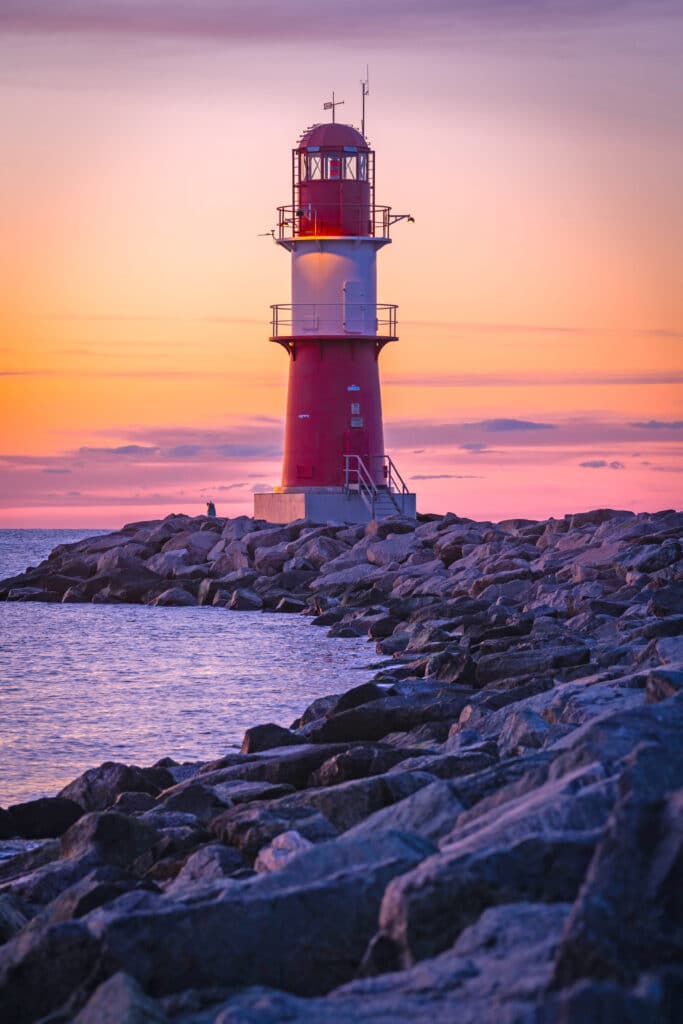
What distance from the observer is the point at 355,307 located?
2717 centimetres

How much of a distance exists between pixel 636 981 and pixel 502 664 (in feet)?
22.8

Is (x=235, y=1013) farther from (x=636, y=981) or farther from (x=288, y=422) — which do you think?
(x=288, y=422)

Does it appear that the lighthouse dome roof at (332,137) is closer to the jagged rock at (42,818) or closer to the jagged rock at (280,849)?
the jagged rock at (42,818)

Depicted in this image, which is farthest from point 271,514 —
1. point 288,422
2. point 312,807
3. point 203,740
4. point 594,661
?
point 312,807

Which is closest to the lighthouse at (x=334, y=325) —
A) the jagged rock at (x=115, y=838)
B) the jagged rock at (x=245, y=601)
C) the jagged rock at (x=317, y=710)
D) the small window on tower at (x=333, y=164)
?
the small window on tower at (x=333, y=164)

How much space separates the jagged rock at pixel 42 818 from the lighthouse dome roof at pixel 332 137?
21.1 m

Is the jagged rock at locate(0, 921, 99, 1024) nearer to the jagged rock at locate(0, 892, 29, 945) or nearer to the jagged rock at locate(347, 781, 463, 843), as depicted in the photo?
the jagged rock at locate(347, 781, 463, 843)

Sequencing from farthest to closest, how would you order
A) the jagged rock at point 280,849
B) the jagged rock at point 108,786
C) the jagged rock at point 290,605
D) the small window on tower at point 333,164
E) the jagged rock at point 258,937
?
the small window on tower at point 333,164 → the jagged rock at point 290,605 → the jagged rock at point 108,786 → the jagged rock at point 280,849 → the jagged rock at point 258,937

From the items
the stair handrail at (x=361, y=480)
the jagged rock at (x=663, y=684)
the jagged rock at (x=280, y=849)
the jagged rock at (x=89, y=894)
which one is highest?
the stair handrail at (x=361, y=480)

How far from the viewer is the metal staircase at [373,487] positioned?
2730 centimetres

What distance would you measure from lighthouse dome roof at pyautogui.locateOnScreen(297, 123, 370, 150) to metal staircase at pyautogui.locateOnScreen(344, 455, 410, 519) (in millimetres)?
5468

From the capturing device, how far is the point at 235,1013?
293 cm

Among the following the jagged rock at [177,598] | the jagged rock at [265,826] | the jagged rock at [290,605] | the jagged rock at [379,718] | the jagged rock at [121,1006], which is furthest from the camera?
the jagged rock at [177,598]

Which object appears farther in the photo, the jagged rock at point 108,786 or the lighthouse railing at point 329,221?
the lighthouse railing at point 329,221
